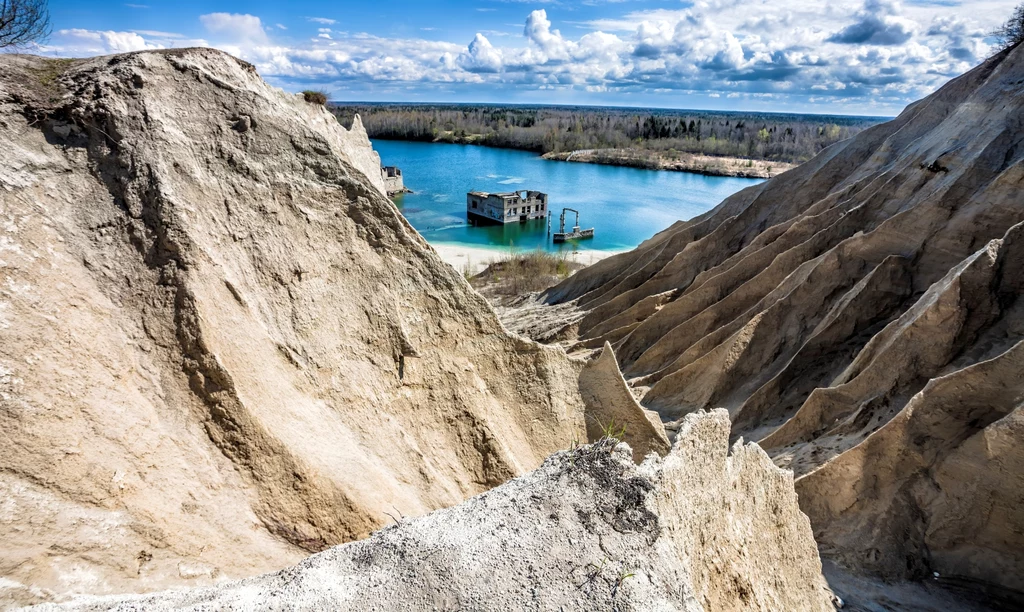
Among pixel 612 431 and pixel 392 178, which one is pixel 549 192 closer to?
pixel 392 178

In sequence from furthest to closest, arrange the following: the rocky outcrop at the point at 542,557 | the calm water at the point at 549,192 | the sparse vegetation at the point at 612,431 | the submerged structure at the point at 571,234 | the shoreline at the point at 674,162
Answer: the shoreline at the point at 674,162
the calm water at the point at 549,192
the submerged structure at the point at 571,234
the sparse vegetation at the point at 612,431
the rocky outcrop at the point at 542,557

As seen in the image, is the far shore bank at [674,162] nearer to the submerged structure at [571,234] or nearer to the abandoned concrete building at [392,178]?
the submerged structure at [571,234]

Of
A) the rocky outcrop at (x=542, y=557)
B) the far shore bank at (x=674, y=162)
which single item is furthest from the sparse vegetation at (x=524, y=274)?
the far shore bank at (x=674, y=162)

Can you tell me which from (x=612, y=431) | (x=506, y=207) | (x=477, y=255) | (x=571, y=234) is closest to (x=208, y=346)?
(x=612, y=431)

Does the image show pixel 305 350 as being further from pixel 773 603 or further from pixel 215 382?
pixel 773 603

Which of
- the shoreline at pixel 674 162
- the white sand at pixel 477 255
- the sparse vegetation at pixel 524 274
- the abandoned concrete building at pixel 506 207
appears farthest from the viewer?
the shoreline at pixel 674 162
